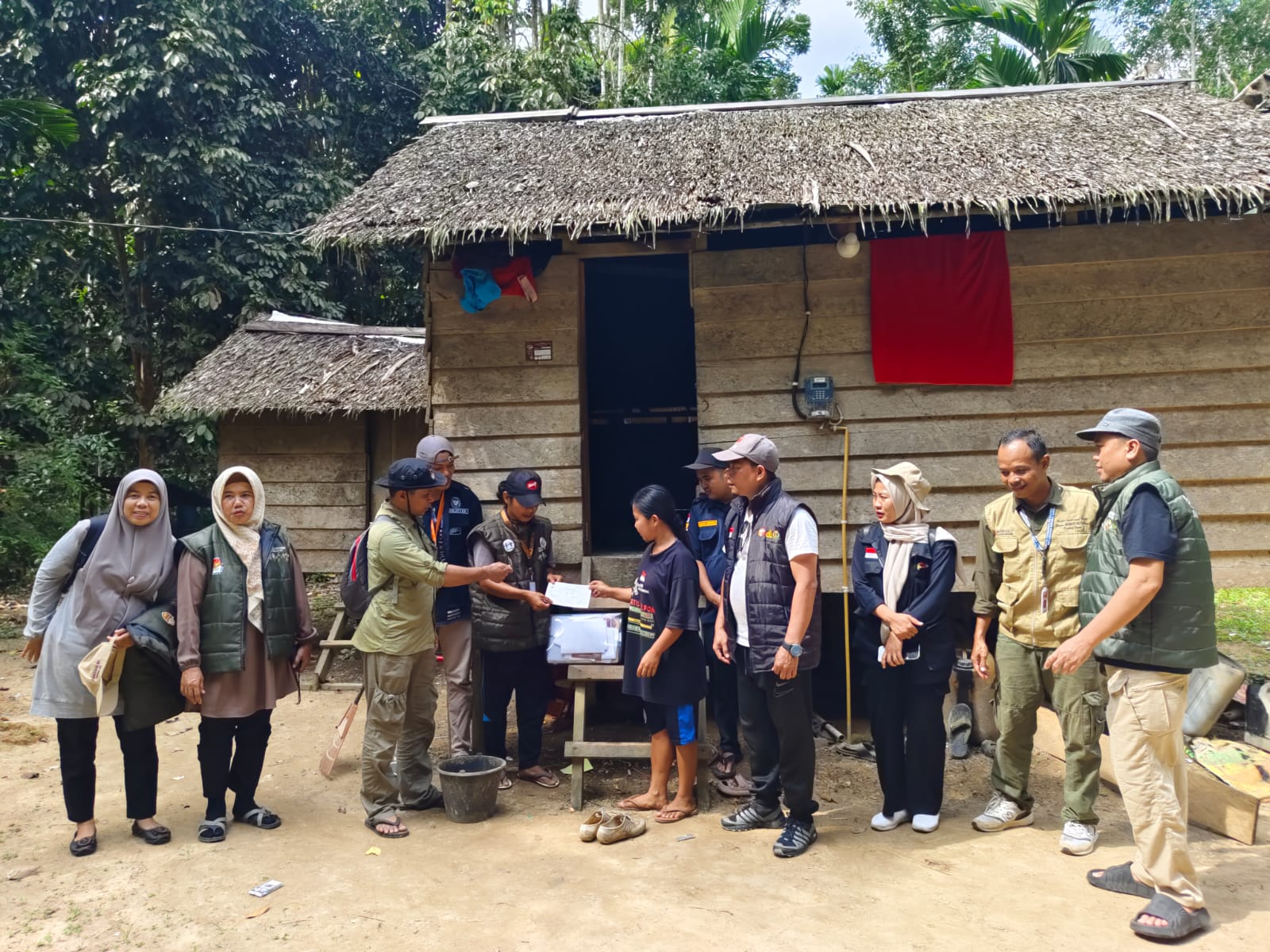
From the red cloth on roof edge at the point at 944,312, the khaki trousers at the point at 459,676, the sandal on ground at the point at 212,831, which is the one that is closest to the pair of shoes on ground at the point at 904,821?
the khaki trousers at the point at 459,676

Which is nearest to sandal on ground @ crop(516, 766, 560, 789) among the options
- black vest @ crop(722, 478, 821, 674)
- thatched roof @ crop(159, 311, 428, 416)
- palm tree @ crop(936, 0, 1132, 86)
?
black vest @ crop(722, 478, 821, 674)

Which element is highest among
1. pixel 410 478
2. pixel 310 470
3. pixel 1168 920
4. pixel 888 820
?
pixel 410 478

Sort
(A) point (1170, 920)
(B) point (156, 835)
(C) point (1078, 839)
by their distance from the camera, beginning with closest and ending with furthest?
1. (A) point (1170, 920)
2. (C) point (1078, 839)
3. (B) point (156, 835)

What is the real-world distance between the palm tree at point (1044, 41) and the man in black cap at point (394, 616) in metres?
12.8

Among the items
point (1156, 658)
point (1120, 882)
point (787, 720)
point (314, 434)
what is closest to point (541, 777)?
point (787, 720)

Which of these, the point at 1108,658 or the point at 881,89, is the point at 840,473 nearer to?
the point at 1108,658

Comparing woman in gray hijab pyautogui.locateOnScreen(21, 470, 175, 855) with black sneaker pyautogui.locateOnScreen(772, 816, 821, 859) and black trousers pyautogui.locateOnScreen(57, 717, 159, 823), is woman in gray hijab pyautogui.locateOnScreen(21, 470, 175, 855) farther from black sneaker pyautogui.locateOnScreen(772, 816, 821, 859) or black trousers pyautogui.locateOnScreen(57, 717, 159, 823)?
black sneaker pyautogui.locateOnScreen(772, 816, 821, 859)

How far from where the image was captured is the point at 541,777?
5367 millimetres

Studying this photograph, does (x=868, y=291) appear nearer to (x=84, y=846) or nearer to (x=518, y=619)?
(x=518, y=619)

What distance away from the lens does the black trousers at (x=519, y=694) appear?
17.7ft

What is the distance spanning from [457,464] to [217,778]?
2505mm

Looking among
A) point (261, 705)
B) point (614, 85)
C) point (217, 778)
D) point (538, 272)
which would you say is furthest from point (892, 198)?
point (614, 85)

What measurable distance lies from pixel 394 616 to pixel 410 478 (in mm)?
727

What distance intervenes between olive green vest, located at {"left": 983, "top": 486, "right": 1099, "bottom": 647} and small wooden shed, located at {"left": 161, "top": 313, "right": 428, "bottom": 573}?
620 centimetres
